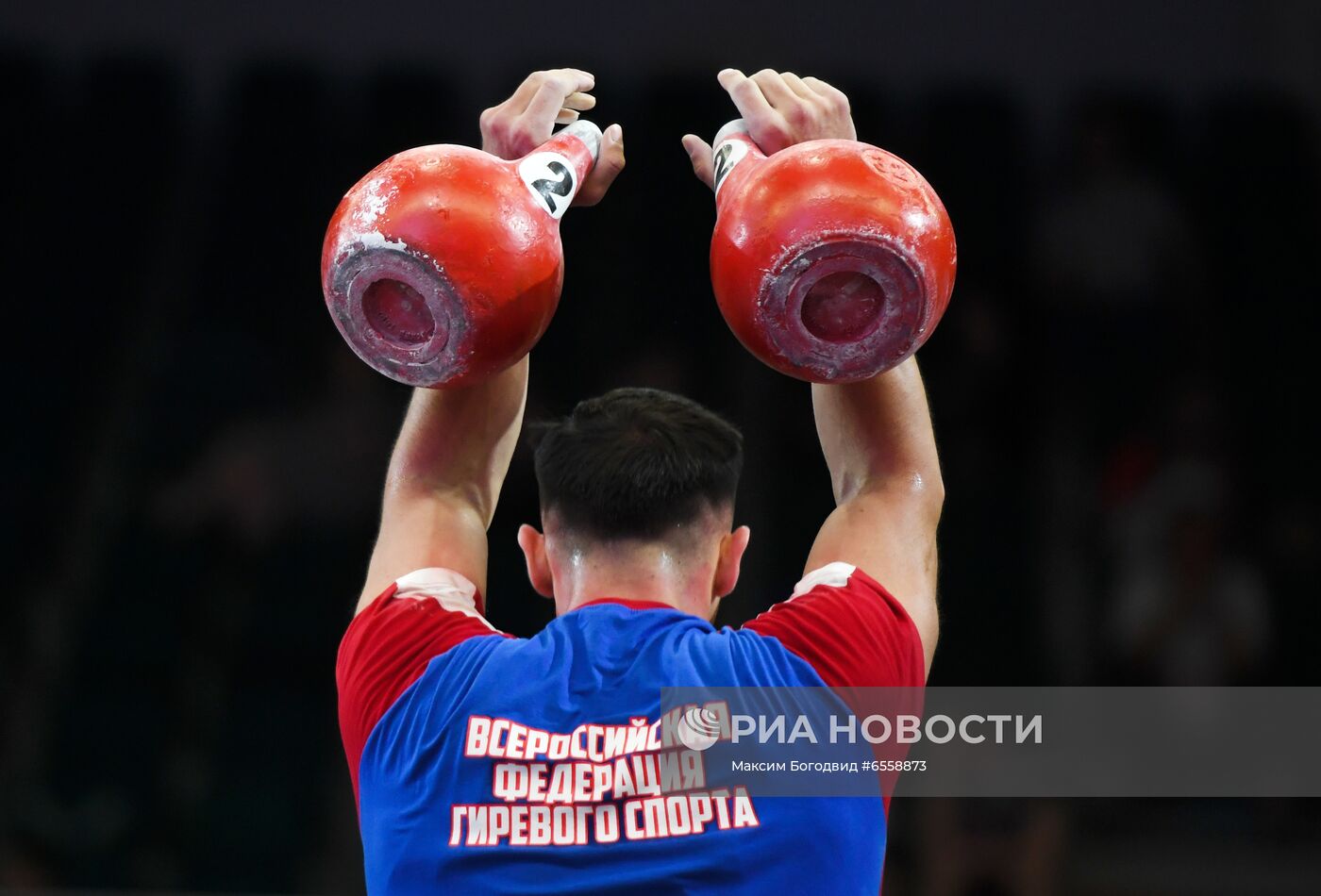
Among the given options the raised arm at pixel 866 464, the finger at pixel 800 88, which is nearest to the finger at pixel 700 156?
the raised arm at pixel 866 464

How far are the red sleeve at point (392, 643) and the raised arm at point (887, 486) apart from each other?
414mm

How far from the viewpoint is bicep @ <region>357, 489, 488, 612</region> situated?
1.65 metres

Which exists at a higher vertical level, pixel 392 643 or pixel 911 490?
pixel 911 490

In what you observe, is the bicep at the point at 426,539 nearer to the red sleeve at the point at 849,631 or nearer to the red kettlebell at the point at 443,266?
the red kettlebell at the point at 443,266

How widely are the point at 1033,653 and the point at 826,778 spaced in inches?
154

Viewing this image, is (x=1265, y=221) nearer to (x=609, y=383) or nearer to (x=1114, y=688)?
(x=1114, y=688)

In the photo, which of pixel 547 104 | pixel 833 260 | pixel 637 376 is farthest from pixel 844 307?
pixel 637 376

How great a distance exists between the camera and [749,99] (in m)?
1.64

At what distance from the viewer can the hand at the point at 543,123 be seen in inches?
66.1

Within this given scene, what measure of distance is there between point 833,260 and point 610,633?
443 millimetres

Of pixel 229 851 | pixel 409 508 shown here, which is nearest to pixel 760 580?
pixel 229 851

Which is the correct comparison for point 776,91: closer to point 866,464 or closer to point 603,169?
point 603,169

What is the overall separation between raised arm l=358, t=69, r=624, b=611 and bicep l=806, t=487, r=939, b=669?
0.44 metres

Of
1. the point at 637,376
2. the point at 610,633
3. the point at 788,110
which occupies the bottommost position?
the point at 610,633
